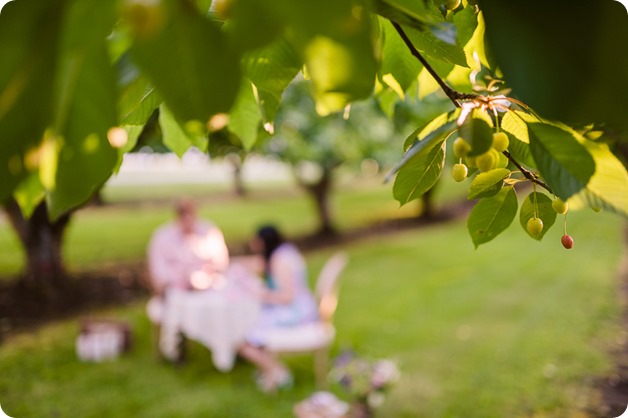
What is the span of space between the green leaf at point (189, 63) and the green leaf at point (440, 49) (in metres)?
0.33

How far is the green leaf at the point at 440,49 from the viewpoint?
1.97 ft

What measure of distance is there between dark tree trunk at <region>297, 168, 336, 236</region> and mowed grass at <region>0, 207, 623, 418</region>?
2614 millimetres

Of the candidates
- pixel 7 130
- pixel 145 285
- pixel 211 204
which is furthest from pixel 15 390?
pixel 211 204

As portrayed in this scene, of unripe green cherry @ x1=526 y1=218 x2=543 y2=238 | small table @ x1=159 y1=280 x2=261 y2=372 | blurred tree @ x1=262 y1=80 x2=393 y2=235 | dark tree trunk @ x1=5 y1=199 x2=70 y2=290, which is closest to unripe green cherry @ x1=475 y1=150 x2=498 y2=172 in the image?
unripe green cherry @ x1=526 y1=218 x2=543 y2=238

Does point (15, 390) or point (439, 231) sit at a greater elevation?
point (15, 390)

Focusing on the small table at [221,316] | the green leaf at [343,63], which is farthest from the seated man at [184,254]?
the green leaf at [343,63]

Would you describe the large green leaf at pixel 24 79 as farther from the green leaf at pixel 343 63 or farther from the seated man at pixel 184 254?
the seated man at pixel 184 254

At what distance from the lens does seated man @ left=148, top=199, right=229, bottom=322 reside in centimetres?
479

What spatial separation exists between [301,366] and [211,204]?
11.3m

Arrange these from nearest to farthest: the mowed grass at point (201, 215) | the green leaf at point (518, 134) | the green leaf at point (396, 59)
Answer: the green leaf at point (518, 134) < the green leaf at point (396, 59) < the mowed grass at point (201, 215)

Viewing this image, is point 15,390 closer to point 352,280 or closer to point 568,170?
point 352,280

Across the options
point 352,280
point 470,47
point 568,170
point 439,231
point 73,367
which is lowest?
point 439,231

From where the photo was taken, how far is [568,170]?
1.48 ft

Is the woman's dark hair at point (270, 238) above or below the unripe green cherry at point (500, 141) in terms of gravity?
below
